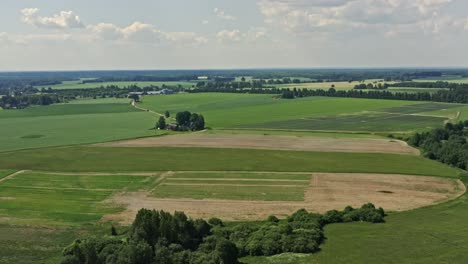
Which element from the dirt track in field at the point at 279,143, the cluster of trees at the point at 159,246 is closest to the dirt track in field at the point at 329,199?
the cluster of trees at the point at 159,246

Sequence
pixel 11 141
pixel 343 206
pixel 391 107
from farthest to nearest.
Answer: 1. pixel 391 107
2. pixel 11 141
3. pixel 343 206

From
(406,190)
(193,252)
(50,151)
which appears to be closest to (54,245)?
(193,252)

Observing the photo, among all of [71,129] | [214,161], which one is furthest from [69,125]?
[214,161]

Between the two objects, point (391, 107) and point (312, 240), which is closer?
point (312, 240)

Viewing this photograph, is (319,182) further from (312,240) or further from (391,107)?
(391,107)

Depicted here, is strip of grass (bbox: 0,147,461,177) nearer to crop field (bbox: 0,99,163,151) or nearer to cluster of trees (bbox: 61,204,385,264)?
crop field (bbox: 0,99,163,151)

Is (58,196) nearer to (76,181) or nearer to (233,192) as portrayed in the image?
(76,181)
